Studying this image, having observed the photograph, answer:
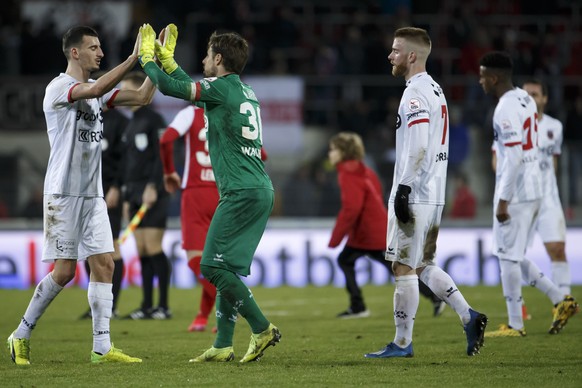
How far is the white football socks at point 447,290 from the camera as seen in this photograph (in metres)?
8.17

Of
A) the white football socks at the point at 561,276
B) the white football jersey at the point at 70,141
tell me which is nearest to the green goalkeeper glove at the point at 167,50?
the white football jersey at the point at 70,141

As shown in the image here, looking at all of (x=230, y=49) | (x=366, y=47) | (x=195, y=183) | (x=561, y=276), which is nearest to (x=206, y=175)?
(x=195, y=183)

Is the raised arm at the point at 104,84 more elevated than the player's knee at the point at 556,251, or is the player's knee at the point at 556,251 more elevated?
the raised arm at the point at 104,84

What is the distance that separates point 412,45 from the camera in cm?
827

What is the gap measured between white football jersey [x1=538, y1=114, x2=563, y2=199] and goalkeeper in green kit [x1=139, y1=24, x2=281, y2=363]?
4.50m

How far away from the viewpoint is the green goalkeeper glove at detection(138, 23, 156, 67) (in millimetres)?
7625

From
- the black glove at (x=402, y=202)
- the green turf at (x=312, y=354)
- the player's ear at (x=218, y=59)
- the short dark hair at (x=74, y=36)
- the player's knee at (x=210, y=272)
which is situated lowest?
the green turf at (x=312, y=354)

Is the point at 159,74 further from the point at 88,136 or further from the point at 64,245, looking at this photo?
the point at 64,245

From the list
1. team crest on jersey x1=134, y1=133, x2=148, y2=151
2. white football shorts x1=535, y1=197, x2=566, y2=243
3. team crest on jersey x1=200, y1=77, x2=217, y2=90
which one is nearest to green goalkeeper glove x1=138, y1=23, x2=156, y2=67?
team crest on jersey x1=200, y1=77, x2=217, y2=90

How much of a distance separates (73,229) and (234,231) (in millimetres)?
1245

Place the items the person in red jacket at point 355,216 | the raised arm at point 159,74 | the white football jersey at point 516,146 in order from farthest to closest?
the person in red jacket at point 355,216, the white football jersey at point 516,146, the raised arm at point 159,74

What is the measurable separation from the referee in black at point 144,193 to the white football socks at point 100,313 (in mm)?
3837

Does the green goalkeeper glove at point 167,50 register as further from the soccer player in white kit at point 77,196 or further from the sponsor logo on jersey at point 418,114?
the sponsor logo on jersey at point 418,114

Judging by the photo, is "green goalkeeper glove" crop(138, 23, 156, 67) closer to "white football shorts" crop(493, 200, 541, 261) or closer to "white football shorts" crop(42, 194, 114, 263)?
"white football shorts" crop(42, 194, 114, 263)
